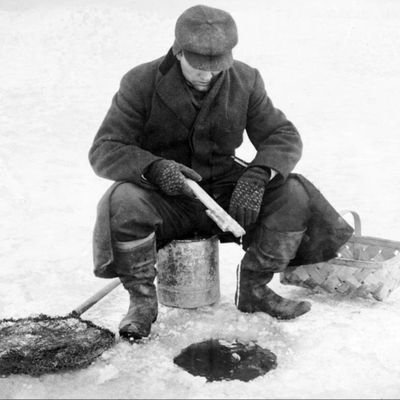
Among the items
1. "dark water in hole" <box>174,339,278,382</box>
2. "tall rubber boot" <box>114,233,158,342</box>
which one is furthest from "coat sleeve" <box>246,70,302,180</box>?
"dark water in hole" <box>174,339,278,382</box>

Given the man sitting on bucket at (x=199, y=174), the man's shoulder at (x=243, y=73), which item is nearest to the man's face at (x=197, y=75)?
the man sitting on bucket at (x=199, y=174)

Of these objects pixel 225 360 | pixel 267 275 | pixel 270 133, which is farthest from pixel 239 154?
pixel 225 360

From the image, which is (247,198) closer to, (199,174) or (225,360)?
(199,174)

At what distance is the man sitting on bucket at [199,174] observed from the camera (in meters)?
3.30

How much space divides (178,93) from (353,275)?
50.4 inches

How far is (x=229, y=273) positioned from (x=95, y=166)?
3.83ft

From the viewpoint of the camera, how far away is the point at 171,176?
10.8 ft

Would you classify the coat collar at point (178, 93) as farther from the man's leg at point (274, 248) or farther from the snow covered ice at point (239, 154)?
the snow covered ice at point (239, 154)

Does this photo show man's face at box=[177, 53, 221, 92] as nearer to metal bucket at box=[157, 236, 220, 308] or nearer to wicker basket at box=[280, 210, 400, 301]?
metal bucket at box=[157, 236, 220, 308]

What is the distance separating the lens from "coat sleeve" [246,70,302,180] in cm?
352

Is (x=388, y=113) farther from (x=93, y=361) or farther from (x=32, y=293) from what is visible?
(x=93, y=361)

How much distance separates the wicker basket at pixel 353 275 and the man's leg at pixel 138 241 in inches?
30.9

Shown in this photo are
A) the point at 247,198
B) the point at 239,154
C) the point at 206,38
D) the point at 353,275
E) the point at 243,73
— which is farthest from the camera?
the point at 239,154

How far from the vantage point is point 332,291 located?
375 cm
